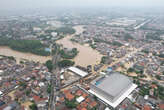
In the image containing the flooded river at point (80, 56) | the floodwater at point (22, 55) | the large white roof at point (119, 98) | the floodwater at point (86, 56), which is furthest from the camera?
the floodwater at point (22, 55)

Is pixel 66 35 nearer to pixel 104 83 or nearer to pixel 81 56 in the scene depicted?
pixel 81 56

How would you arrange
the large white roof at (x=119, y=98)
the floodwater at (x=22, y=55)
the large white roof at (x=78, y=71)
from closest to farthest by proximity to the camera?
the large white roof at (x=119, y=98) < the large white roof at (x=78, y=71) < the floodwater at (x=22, y=55)

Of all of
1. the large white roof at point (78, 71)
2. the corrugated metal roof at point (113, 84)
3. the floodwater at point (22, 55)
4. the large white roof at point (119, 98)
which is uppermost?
the corrugated metal roof at point (113, 84)

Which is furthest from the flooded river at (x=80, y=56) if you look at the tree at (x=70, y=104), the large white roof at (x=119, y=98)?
the tree at (x=70, y=104)

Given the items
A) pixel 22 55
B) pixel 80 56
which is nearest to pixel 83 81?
pixel 80 56

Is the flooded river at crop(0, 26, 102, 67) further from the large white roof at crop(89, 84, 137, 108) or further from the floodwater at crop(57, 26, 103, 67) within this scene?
the large white roof at crop(89, 84, 137, 108)

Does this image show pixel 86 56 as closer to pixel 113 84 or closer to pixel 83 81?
pixel 83 81

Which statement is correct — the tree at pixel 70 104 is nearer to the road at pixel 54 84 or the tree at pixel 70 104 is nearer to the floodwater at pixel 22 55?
the road at pixel 54 84

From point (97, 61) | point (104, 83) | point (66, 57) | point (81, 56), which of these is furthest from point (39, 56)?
point (104, 83)
